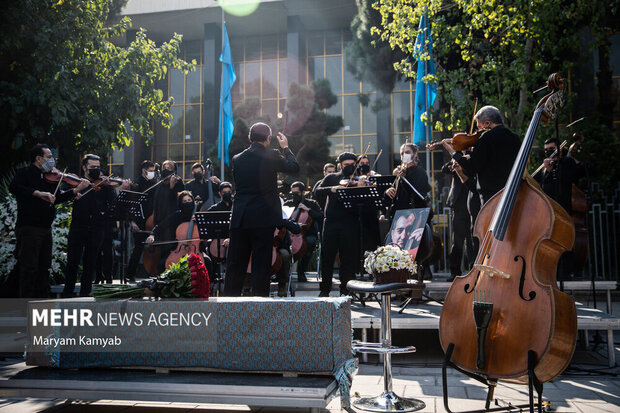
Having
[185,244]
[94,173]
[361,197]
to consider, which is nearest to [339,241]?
[361,197]

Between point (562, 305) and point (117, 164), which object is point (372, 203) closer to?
point (562, 305)

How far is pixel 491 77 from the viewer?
10.5 meters

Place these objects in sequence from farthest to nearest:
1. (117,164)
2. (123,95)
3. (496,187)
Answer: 1. (117,164)
2. (123,95)
3. (496,187)

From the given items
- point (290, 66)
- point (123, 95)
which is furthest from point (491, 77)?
point (290, 66)

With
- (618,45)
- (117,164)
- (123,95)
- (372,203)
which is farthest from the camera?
(117,164)

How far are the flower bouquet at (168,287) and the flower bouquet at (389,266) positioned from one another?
147 cm

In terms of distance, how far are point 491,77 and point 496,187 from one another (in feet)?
21.1

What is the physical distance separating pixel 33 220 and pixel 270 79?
17.4 m

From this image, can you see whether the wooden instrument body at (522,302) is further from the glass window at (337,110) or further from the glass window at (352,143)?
the glass window at (337,110)

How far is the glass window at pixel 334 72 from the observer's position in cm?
2152

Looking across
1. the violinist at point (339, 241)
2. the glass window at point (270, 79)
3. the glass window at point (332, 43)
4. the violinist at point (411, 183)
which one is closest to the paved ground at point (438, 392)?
the violinist at point (339, 241)

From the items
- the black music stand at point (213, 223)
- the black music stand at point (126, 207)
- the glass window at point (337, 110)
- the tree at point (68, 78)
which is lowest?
the black music stand at point (213, 223)

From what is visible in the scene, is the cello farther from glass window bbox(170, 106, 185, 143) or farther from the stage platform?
glass window bbox(170, 106, 185, 143)

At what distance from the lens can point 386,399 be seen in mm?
3410
